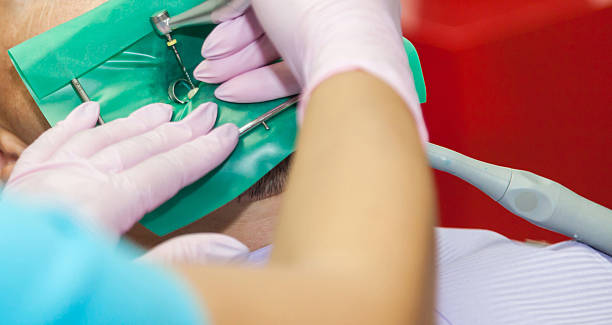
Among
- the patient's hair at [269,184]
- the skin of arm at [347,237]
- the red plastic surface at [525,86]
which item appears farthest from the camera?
the red plastic surface at [525,86]

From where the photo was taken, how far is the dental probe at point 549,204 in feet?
2.73

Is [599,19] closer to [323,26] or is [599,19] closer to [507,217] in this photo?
[507,217]

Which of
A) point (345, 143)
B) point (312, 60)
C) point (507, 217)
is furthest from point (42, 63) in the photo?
point (507, 217)

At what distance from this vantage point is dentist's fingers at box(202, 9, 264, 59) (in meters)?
0.80

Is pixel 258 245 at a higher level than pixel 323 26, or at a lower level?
lower

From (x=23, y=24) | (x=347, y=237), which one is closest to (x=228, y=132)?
(x=23, y=24)

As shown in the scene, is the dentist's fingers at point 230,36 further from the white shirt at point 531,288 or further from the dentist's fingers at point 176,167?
the white shirt at point 531,288

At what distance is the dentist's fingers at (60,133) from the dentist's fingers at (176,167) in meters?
0.15

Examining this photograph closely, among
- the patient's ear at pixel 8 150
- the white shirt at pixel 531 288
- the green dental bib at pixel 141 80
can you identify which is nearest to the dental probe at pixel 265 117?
the green dental bib at pixel 141 80

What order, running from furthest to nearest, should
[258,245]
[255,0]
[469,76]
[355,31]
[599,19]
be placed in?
1. [469,76]
2. [599,19]
3. [258,245]
4. [255,0]
5. [355,31]

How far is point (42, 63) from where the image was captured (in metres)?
0.78

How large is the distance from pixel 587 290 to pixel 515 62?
602 millimetres

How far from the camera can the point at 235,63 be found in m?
0.83

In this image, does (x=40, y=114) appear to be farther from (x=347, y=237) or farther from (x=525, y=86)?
(x=525, y=86)
